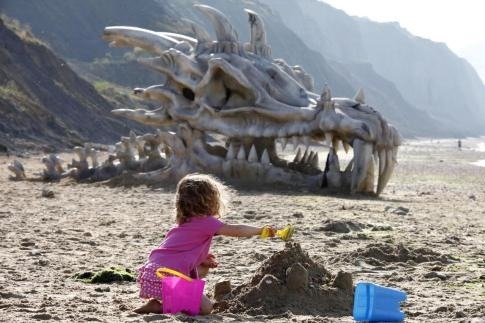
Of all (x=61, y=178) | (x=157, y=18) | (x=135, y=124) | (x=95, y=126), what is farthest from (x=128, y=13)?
(x=61, y=178)

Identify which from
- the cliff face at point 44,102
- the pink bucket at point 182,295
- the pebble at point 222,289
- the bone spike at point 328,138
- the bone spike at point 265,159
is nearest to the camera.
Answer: the pink bucket at point 182,295

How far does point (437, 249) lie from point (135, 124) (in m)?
40.1

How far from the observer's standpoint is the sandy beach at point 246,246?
5.61 metres

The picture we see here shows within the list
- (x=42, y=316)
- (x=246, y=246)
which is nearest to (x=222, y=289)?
(x=42, y=316)

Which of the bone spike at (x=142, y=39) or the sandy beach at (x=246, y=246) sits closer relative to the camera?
the sandy beach at (x=246, y=246)

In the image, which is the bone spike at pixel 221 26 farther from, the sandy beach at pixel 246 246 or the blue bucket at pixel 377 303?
the blue bucket at pixel 377 303

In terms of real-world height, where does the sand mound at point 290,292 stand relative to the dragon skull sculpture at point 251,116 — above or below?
below

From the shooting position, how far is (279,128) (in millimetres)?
14133

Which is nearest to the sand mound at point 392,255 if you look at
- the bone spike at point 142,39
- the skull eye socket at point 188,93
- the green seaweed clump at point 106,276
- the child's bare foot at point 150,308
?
the green seaweed clump at point 106,276

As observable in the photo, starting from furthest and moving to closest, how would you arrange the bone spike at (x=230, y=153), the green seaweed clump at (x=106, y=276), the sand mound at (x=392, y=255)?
the bone spike at (x=230, y=153) → the sand mound at (x=392, y=255) → the green seaweed clump at (x=106, y=276)

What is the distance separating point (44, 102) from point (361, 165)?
28.2m

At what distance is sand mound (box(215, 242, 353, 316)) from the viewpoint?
5.53 metres

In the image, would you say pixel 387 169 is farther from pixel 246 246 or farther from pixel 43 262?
pixel 43 262

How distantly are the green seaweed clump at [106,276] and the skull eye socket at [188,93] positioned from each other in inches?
360
